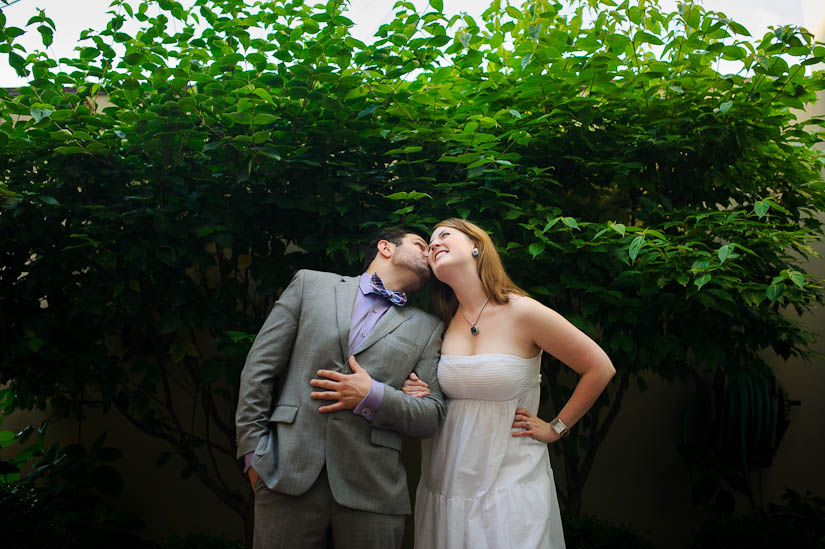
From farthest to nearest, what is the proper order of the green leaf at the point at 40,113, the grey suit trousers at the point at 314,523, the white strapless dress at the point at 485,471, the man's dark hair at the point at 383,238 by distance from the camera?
1. the man's dark hair at the point at 383,238
2. the green leaf at the point at 40,113
3. the white strapless dress at the point at 485,471
4. the grey suit trousers at the point at 314,523

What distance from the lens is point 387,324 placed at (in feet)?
6.46

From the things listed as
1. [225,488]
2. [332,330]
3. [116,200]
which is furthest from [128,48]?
[225,488]

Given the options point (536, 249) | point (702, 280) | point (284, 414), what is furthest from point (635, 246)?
point (284, 414)

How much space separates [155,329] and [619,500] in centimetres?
277

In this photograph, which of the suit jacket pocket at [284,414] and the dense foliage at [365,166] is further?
the dense foliage at [365,166]

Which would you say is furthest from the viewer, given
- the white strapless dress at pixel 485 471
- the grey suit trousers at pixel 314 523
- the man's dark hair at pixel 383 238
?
the man's dark hair at pixel 383 238

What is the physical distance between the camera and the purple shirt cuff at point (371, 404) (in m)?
1.80

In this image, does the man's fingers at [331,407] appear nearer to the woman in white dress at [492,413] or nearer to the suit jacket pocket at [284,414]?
the suit jacket pocket at [284,414]

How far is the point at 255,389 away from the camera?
186 cm

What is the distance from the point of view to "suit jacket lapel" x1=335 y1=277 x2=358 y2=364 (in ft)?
6.23

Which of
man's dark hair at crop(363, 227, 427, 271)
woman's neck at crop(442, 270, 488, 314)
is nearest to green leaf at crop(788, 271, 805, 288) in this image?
woman's neck at crop(442, 270, 488, 314)

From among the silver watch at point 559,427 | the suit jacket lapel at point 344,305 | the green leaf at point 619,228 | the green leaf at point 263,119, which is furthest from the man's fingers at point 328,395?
the green leaf at point 619,228

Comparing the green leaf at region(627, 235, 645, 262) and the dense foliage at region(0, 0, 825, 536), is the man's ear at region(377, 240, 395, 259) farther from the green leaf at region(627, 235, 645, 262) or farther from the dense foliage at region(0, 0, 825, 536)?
the green leaf at region(627, 235, 645, 262)

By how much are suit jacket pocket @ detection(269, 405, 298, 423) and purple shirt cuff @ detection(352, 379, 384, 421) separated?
7.6 inches
